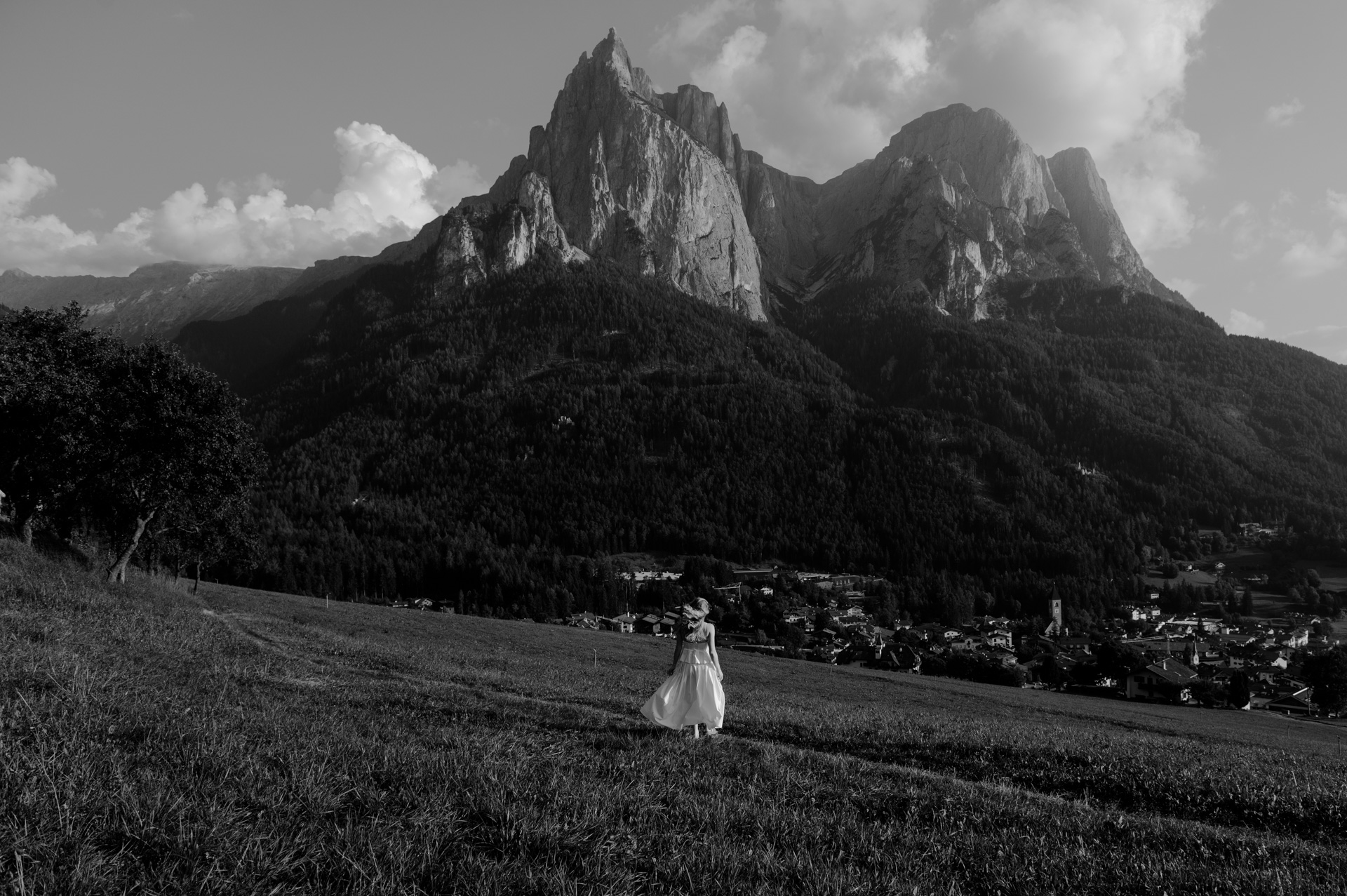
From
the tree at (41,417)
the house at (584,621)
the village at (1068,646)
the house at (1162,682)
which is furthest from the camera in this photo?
the house at (584,621)

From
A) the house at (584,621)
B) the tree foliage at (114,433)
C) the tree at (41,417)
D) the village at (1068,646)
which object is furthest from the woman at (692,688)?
the house at (584,621)

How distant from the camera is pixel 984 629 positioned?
387ft

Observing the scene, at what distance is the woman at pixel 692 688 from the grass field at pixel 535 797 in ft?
1.94

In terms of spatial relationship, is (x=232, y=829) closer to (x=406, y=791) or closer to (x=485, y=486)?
(x=406, y=791)

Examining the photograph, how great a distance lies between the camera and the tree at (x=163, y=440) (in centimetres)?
3222

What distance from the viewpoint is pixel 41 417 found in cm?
3091

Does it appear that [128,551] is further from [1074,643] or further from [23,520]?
[1074,643]

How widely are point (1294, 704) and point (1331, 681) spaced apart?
367 centimetres

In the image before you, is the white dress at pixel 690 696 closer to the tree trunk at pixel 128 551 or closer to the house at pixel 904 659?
the tree trunk at pixel 128 551

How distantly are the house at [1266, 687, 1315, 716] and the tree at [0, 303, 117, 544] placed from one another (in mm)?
89042

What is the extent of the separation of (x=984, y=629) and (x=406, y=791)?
124737 mm

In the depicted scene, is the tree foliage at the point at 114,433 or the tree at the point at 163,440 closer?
the tree foliage at the point at 114,433

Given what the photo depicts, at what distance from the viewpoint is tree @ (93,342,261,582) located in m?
32.2

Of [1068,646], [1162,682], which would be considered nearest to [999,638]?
[1068,646]
